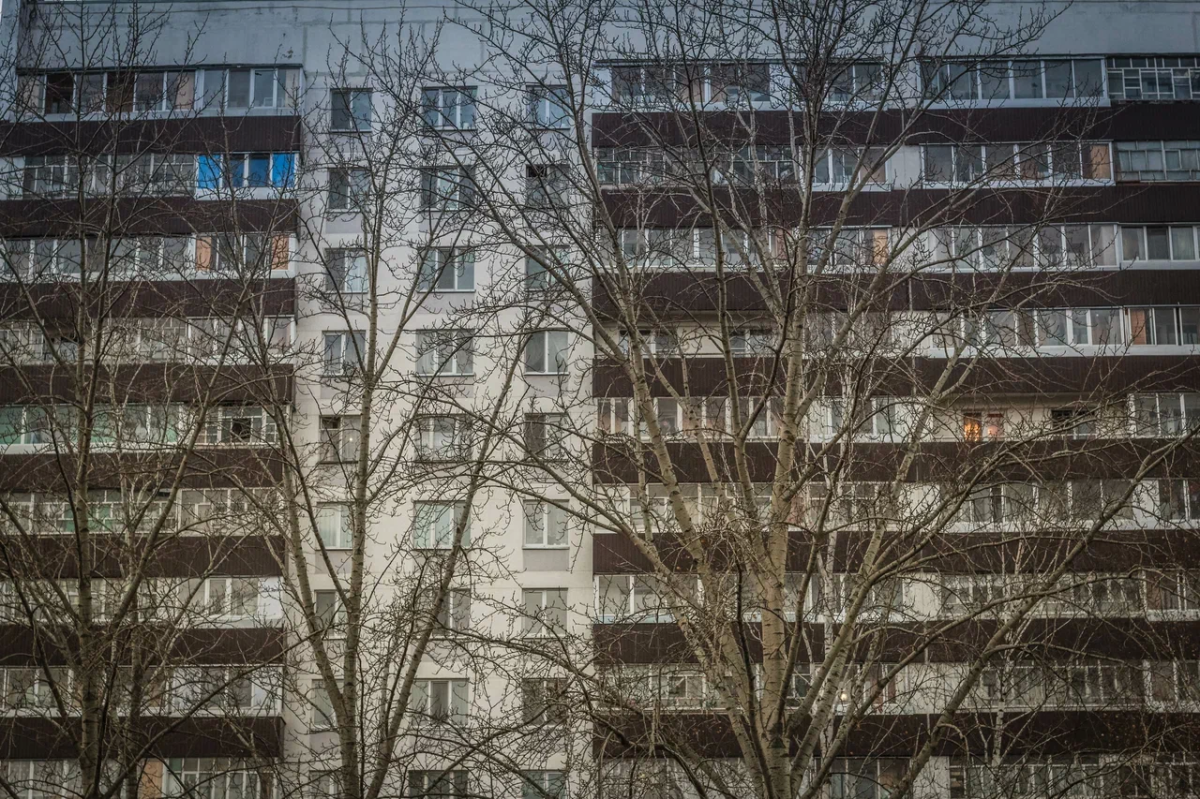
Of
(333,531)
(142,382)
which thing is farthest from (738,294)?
(142,382)

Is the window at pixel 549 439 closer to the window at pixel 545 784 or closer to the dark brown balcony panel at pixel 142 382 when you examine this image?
the window at pixel 545 784

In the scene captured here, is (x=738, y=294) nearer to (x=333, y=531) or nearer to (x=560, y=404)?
(x=333, y=531)

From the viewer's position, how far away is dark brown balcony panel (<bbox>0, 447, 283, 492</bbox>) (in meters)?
23.8

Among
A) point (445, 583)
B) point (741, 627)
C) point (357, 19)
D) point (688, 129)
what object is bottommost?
point (741, 627)

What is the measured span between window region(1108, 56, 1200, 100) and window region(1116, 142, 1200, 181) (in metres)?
1.24

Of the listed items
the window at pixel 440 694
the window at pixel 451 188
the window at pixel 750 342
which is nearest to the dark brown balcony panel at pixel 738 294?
the window at pixel 750 342

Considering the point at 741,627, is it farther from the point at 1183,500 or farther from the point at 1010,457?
the point at 1183,500

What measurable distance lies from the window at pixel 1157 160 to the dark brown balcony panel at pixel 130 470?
21.9m

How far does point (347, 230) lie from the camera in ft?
130

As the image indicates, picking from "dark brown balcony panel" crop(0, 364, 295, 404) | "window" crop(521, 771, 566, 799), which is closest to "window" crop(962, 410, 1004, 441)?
"window" crop(521, 771, 566, 799)

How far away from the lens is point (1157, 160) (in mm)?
38562

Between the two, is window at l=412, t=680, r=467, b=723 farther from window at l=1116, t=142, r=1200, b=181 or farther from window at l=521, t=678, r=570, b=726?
window at l=1116, t=142, r=1200, b=181

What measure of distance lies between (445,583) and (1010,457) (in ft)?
25.1

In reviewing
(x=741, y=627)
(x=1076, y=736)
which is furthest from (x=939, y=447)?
(x=741, y=627)
